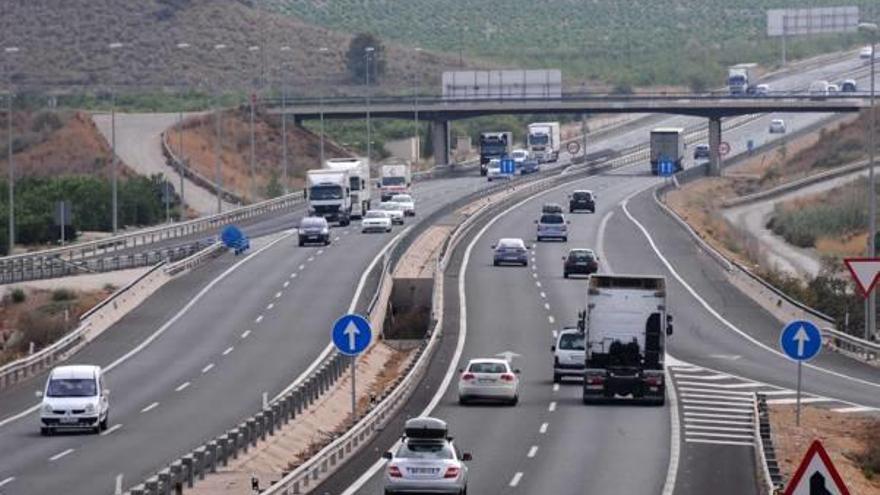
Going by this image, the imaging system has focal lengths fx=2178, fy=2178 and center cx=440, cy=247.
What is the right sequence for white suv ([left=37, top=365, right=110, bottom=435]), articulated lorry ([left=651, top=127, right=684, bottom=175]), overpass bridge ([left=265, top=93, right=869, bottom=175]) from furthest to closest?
overpass bridge ([left=265, top=93, right=869, bottom=175]), articulated lorry ([left=651, top=127, right=684, bottom=175]), white suv ([left=37, top=365, right=110, bottom=435])

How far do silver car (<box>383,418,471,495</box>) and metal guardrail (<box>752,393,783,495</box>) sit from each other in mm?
4864

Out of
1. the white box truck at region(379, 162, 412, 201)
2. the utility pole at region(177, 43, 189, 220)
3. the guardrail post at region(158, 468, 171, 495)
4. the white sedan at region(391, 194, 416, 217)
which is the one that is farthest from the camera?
the white box truck at region(379, 162, 412, 201)

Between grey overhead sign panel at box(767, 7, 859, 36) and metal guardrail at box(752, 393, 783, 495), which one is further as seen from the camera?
grey overhead sign panel at box(767, 7, 859, 36)

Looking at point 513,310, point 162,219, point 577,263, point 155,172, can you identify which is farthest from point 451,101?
point 513,310

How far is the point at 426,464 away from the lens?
33.6 meters

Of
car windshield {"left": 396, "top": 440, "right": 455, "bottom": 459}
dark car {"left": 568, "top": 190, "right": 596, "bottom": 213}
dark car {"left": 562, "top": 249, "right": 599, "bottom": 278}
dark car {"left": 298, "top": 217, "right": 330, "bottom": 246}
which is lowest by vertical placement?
car windshield {"left": 396, "top": 440, "right": 455, "bottom": 459}

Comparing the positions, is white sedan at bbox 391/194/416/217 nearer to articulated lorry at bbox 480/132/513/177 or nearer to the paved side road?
the paved side road

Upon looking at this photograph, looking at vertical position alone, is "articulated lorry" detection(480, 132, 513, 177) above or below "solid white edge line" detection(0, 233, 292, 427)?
above

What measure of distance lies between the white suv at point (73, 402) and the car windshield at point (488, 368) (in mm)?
8616

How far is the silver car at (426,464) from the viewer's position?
110 feet

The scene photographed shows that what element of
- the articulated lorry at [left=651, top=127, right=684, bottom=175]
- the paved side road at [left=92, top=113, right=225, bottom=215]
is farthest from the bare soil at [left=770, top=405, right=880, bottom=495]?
the articulated lorry at [left=651, top=127, right=684, bottom=175]

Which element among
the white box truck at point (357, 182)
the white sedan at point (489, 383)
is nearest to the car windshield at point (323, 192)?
the white box truck at point (357, 182)

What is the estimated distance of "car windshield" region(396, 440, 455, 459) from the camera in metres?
33.8

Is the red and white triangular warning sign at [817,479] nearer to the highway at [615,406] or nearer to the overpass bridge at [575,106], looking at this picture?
the highway at [615,406]
